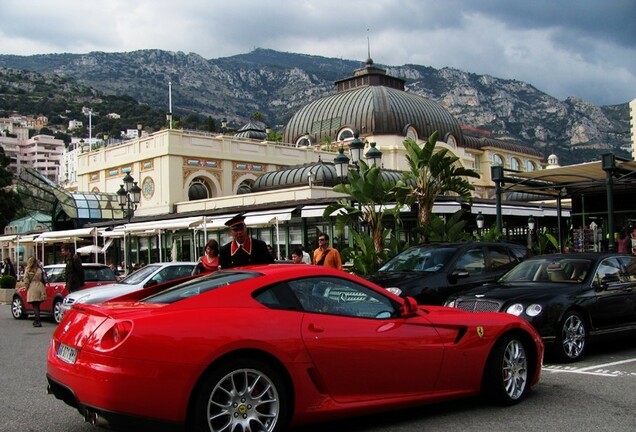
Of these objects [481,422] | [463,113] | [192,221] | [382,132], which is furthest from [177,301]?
[463,113]

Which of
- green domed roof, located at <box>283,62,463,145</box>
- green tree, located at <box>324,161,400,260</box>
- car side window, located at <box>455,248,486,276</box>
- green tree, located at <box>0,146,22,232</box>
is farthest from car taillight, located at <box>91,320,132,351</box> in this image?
green domed roof, located at <box>283,62,463,145</box>

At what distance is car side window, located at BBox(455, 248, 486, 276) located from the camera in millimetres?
11680

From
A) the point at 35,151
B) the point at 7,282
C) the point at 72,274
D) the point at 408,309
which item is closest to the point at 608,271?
the point at 408,309

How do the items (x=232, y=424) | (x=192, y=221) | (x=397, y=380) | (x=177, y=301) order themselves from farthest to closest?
1. (x=192, y=221)
2. (x=397, y=380)
3. (x=177, y=301)
4. (x=232, y=424)

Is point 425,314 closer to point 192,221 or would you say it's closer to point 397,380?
point 397,380

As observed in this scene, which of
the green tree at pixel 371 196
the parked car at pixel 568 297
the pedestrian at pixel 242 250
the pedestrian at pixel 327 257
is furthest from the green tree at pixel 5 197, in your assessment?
the parked car at pixel 568 297

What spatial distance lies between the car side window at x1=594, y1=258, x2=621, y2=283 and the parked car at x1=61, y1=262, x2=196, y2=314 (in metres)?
8.88

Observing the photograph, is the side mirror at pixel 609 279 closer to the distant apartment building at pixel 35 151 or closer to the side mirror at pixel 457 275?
the side mirror at pixel 457 275

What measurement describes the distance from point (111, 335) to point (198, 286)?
3.22 feet

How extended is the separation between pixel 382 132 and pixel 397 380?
56674 millimetres

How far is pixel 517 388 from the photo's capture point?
6.61m

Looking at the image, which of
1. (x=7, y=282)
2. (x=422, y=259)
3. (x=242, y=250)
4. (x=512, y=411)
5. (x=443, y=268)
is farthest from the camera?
(x=7, y=282)

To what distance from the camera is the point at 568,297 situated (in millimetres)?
9086

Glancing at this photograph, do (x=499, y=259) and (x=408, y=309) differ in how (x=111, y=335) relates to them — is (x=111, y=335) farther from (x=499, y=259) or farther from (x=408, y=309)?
(x=499, y=259)
